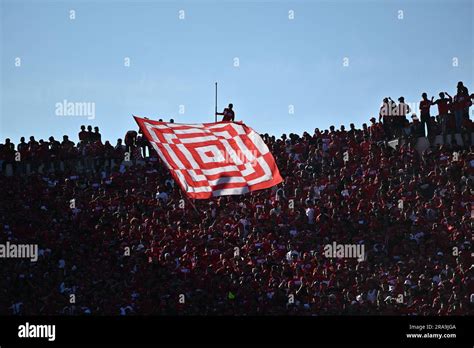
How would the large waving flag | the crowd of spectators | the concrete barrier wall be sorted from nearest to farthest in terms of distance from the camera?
the crowd of spectators
the large waving flag
the concrete barrier wall

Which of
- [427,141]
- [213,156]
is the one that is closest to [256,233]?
[213,156]

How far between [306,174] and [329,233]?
307 centimetres

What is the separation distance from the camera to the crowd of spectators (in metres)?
22.6

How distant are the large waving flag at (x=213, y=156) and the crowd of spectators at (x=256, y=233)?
4.23 feet

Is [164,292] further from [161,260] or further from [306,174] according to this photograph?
[306,174]

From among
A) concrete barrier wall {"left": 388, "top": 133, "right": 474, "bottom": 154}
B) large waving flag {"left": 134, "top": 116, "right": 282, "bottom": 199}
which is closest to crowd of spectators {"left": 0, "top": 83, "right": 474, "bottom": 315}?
concrete barrier wall {"left": 388, "top": 133, "right": 474, "bottom": 154}

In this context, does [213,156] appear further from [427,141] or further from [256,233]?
[427,141]

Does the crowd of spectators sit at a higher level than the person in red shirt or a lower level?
lower

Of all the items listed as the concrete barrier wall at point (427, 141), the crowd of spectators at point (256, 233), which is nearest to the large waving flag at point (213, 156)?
the crowd of spectators at point (256, 233)

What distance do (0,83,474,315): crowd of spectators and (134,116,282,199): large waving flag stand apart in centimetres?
129

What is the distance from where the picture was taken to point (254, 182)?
77.3ft

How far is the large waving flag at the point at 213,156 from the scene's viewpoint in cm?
2327

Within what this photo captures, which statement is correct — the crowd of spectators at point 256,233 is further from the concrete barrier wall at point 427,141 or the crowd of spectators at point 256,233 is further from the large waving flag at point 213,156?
the large waving flag at point 213,156

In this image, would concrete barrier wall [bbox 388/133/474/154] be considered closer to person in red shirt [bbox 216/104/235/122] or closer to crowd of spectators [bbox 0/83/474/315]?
crowd of spectators [bbox 0/83/474/315]
